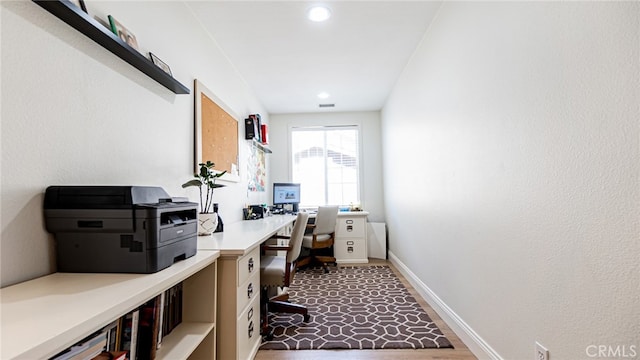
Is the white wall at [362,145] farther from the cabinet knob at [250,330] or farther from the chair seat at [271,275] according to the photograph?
the cabinet knob at [250,330]

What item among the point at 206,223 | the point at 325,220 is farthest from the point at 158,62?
the point at 325,220

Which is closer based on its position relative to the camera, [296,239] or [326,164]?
[296,239]

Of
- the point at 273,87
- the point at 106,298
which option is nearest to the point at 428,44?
the point at 273,87

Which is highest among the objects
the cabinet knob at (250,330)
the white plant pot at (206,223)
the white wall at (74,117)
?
the white wall at (74,117)

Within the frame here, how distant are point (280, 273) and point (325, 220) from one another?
1878 millimetres

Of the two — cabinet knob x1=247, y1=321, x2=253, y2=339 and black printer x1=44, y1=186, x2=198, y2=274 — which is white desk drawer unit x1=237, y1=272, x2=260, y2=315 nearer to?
cabinet knob x1=247, y1=321, x2=253, y2=339

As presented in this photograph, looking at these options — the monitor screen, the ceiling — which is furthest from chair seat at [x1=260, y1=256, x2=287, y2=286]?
the monitor screen

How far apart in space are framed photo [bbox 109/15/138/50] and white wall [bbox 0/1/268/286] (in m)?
0.04

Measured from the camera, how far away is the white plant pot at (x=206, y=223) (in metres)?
1.85

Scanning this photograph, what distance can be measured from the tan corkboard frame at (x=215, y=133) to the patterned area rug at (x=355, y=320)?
1.43 metres

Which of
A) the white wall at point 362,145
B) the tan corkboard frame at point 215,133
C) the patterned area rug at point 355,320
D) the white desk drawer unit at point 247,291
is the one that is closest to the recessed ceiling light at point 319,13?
the tan corkboard frame at point 215,133

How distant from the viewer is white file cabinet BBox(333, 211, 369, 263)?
14.1 feet

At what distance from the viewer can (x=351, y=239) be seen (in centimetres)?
431

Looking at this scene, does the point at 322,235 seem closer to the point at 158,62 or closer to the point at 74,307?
the point at 158,62
